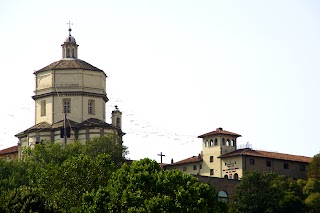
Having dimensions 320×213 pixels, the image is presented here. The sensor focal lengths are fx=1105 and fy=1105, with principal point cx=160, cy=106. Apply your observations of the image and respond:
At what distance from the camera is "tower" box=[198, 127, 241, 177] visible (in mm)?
145000

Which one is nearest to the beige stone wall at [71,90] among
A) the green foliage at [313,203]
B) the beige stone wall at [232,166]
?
the beige stone wall at [232,166]

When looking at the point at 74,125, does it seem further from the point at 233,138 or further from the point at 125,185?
the point at 125,185

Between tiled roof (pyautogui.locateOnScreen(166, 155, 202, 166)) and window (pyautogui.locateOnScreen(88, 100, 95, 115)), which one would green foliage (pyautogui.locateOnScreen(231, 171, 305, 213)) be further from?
window (pyautogui.locateOnScreen(88, 100, 95, 115))

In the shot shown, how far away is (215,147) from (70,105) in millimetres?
20709

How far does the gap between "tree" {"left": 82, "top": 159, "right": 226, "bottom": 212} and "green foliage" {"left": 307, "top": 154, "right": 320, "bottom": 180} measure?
52.0 meters

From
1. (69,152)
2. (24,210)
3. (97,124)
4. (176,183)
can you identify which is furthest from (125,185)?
(97,124)

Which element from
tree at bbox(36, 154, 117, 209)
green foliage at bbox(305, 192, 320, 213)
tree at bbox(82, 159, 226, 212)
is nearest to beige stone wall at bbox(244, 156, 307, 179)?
green foliage at bbox(305, 192, 320, 213)

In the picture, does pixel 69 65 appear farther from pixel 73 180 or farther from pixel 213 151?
pixel 73 180

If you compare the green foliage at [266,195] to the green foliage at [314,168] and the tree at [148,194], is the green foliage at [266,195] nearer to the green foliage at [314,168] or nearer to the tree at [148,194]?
the green foliage at [314,168]

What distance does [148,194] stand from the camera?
85.2 metres

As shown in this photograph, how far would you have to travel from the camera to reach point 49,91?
5517 inches

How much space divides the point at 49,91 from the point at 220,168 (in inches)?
959

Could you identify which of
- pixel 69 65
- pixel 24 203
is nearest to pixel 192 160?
pixel 69 65

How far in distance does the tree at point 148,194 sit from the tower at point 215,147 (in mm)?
56701
